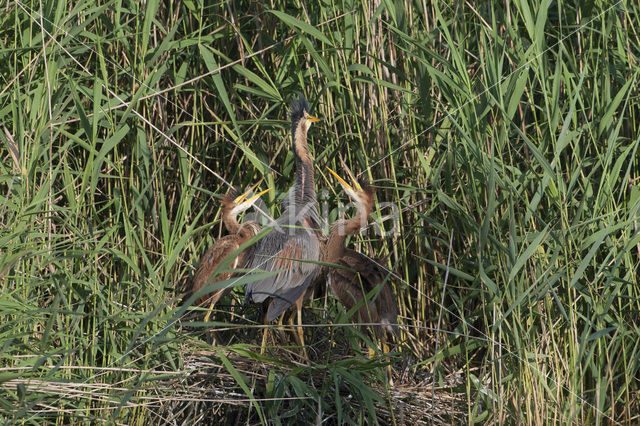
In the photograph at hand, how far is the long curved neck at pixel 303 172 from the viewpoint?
3713mm

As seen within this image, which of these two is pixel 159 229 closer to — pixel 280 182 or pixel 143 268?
pixel 143 268

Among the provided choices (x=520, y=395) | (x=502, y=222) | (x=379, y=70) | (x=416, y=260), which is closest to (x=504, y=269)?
(x=502, y=222)

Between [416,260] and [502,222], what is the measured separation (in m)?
0.55

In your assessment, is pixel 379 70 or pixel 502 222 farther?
pixel 379 70

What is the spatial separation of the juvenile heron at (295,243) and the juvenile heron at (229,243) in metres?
0.11

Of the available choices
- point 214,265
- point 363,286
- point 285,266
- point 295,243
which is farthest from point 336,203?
point 214,265

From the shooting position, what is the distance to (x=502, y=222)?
322 cm

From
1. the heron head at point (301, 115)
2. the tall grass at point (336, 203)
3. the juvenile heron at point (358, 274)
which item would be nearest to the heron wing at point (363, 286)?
the juvenile heron at point (358, 274)

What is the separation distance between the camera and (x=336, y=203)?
4.00 m

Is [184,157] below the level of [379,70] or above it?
below

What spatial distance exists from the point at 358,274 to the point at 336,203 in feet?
A: 2.10

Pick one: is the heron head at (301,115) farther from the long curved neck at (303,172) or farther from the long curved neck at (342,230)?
the long curved neck at (342,230)

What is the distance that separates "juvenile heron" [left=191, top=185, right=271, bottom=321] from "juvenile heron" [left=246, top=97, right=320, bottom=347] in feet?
0.37

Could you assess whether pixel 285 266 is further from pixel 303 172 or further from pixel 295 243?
pixel 303 172
